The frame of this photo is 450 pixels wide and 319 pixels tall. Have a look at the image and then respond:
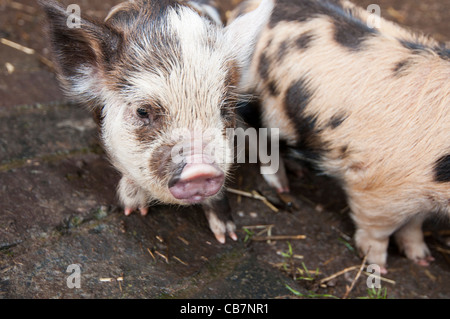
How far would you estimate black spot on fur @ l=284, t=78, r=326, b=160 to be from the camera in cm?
319

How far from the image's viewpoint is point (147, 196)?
3035 mm

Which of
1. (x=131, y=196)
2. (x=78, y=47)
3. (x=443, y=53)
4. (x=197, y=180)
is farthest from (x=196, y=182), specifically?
(x=443, y=53)

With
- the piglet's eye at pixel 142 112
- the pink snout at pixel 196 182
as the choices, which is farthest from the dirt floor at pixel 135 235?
the piglet's eye at pixel 142 112

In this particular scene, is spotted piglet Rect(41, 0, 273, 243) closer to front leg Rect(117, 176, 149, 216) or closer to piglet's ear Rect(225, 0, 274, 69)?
piglet's ear Rect(225, 0, 274, 69)

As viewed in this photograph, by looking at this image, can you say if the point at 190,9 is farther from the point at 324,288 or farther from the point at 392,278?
the point at 392,278

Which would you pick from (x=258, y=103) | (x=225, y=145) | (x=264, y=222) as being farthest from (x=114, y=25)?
(x=264, y=222)

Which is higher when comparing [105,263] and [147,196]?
[147,196]

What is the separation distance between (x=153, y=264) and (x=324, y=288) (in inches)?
41.4

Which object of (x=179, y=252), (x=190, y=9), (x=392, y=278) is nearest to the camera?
(x=190, y=9)

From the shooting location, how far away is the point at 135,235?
9.89ft

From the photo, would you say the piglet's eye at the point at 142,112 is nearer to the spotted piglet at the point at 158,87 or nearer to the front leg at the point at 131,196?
the spotted piglet at the point at 158,87

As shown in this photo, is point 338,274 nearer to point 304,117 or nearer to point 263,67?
point 304,117

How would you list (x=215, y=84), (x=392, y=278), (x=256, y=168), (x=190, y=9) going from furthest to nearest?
(x=256, y=168), (x=392, y=278), (x=190, y=9), (x=215, y=84)

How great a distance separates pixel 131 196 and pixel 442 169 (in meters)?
1.72
